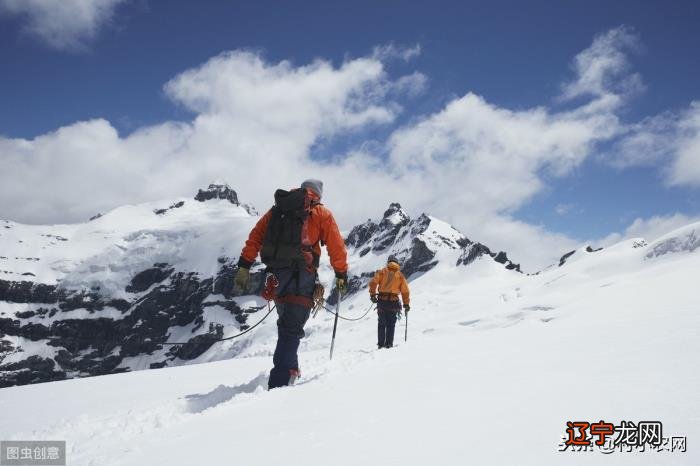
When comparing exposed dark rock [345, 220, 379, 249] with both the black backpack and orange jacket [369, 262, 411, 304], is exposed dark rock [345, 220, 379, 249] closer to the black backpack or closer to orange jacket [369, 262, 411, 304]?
orange jacket [369, 262, 411, 304]

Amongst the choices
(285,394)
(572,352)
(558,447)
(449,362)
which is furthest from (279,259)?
(558,447)

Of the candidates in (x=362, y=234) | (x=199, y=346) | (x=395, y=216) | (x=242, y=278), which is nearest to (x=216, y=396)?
(x=242, y=278)

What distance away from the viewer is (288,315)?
20.1 ft

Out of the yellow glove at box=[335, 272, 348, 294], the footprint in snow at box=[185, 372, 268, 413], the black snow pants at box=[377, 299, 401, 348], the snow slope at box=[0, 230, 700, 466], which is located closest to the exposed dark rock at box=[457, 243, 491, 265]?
the black snow pants at box=[377, 299, 401, 348]

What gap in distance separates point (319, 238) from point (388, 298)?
5931 mm

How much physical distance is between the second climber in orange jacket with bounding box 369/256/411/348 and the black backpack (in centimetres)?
570

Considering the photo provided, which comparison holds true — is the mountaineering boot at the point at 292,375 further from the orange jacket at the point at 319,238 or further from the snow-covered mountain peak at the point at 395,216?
the snow-covered mountain peak at the point at 395,216

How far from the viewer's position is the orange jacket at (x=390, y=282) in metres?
11.9

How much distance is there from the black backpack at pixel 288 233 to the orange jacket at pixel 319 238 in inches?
8.0

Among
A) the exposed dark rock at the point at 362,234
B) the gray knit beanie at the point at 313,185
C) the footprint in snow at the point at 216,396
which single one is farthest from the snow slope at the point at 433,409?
the exposed dark rock at the point at 362,234

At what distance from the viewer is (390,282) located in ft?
39.1

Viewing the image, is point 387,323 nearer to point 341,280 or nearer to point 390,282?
point 390,282

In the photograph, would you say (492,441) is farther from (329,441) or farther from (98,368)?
(98,368)

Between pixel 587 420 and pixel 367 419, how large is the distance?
4.91 ft
